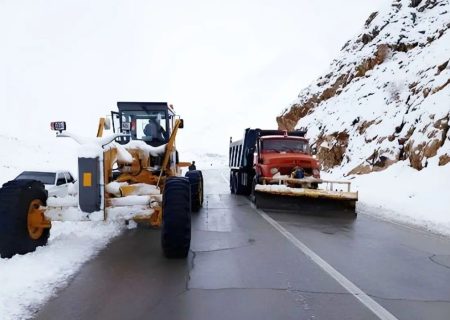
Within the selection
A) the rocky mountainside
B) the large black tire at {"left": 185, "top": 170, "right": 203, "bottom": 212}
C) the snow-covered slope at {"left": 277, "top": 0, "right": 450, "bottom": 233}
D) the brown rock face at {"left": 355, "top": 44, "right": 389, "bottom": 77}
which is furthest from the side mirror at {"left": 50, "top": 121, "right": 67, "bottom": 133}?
the brown rock face at {"left": 355, "top": 44, "right": 389, "bottom": 77}

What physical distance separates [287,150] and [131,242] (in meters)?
9.32

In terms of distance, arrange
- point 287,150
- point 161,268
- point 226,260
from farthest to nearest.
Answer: point 287,150 → point 226,260 → point 161,268

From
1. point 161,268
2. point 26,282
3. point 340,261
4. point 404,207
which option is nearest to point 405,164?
point 404,207

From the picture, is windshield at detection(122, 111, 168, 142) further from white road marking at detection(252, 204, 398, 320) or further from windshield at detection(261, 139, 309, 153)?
windshield at detection(261, 139, 309, 153)

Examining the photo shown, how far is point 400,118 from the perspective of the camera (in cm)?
2641

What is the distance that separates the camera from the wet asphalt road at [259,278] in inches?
215

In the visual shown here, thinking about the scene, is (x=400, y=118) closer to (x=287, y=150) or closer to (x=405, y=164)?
(x=405, y=164)

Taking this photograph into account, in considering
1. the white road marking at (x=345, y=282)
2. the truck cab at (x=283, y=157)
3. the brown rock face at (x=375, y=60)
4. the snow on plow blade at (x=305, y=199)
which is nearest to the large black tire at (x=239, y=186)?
the truck cab at (x=283, y=157)

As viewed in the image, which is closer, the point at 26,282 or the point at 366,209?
the point at 26,282

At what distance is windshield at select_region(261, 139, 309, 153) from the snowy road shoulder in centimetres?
826

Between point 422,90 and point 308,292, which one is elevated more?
point 422,90

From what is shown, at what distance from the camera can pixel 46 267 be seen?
704 centimetres

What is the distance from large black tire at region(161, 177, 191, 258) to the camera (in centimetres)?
782

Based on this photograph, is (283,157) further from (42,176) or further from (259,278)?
(259,278)
